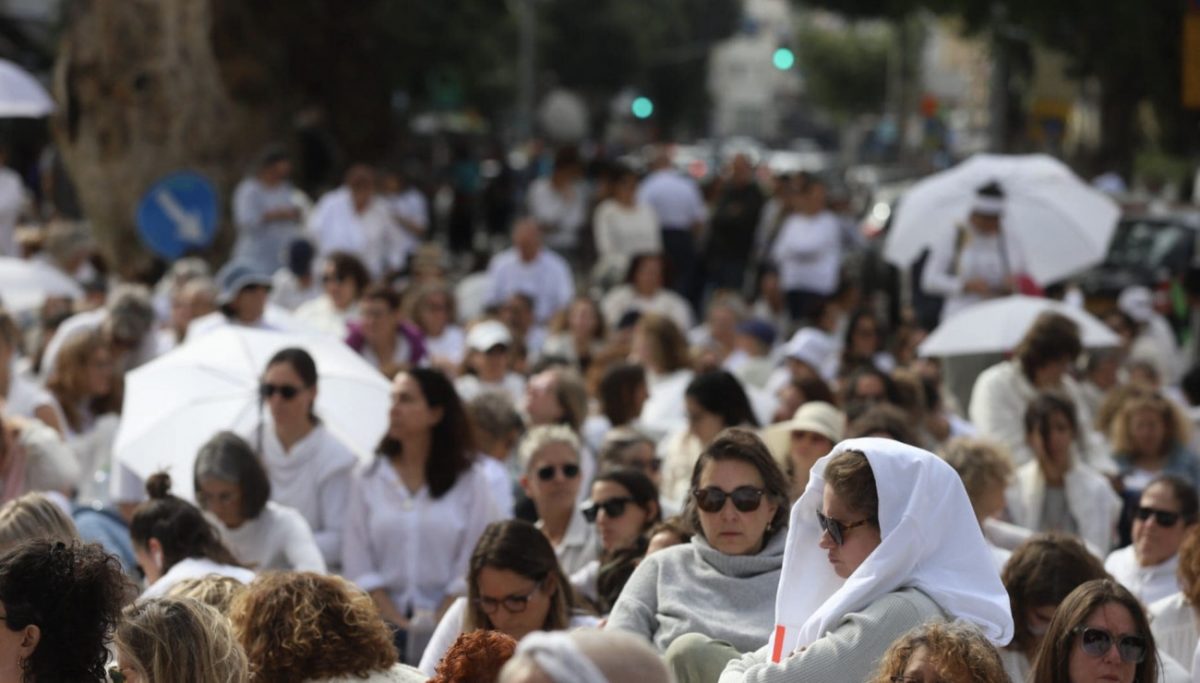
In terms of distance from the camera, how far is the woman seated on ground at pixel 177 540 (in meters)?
7.07

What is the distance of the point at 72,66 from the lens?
67.4 ft

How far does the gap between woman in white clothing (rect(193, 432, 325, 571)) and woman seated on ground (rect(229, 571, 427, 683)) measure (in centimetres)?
202

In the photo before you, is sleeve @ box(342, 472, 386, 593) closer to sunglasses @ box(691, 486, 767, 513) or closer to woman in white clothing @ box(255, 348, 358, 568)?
woman in white clothing @ box(255, 348, 358, 568)

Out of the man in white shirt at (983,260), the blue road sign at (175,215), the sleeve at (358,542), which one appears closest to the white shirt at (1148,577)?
the sleeve at (358,542)

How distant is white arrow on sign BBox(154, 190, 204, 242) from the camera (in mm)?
16703

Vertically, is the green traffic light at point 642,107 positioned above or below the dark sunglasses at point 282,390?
below

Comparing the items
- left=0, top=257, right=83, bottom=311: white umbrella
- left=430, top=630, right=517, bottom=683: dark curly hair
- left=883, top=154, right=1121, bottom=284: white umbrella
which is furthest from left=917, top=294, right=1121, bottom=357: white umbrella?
left=430, top=630, right=517, bottom=683: dark curly hair

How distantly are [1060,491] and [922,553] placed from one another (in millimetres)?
4590

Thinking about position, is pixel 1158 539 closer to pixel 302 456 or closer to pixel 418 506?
pixel 418 506

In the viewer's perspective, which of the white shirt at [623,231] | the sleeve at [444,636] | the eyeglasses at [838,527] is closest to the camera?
the eyeglasses at [838,527]

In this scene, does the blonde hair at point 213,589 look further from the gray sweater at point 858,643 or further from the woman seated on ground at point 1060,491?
the woman seated on ground at point 1060,491

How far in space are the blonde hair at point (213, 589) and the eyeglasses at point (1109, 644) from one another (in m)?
2.38

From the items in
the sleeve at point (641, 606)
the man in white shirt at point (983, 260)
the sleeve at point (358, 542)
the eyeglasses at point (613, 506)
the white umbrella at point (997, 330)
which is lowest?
the man in white shirt at point (983, 260)

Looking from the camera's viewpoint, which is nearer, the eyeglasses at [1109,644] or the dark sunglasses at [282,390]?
the eyeglasses at [1109,644]
